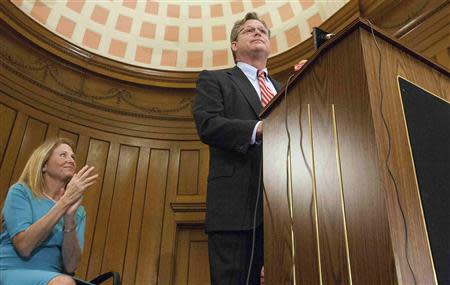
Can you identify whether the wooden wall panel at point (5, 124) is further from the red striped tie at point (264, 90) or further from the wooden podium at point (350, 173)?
the wooden podium at point (350, 173)

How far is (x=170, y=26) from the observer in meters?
5.34

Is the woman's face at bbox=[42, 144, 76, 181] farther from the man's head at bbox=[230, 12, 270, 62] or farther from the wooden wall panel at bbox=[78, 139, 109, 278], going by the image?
the wooden wall panel at bbox=[78, 139, 109, 278]

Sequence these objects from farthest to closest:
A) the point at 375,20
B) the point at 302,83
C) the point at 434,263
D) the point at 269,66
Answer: the point at 269,66
the point at 375,20
the point at 302,83
the point at 434,263

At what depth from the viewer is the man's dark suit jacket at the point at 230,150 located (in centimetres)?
144

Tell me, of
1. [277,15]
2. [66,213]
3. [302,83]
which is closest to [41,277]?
[66,213]

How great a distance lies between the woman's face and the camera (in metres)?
2.15

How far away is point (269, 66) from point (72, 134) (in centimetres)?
241

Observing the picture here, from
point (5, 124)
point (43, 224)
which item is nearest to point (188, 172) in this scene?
point (5, 124)

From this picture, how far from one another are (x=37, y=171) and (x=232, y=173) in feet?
3.86

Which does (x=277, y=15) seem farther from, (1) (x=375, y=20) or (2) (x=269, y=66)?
(1) (x=375, y=20)

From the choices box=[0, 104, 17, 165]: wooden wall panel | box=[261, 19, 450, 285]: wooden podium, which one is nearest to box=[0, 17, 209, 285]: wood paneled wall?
box=[0, 104, 17, 165]: wooden wall panel

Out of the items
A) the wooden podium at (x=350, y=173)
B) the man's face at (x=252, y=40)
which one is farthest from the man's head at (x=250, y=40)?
the wooden podium at (x=350, y=173)

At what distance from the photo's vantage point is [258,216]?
143 cm

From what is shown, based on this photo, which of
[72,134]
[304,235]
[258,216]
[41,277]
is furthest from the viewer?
[72,134]
